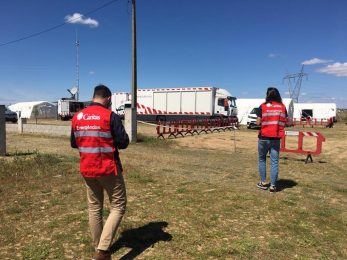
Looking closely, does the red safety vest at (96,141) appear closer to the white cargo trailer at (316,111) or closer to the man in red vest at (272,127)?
the man in red vest at (272,127)

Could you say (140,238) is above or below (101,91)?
below

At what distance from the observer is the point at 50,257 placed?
4203mm

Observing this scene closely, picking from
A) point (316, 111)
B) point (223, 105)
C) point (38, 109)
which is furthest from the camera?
point (38, 109)

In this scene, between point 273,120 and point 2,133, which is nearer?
point 273,120

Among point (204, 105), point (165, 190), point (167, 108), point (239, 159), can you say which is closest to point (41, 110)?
point (167, 108)

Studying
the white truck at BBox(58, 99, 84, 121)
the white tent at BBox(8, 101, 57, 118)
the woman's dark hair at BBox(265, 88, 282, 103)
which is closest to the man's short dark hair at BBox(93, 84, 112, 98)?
the woman's dark hair at BBox(265, 88, 282, 103)

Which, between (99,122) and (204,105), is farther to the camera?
(204,105)

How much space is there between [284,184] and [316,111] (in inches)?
1606

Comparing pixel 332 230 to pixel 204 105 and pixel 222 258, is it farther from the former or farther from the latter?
pixel 204 105

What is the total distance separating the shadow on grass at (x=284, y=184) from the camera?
25.8 ft

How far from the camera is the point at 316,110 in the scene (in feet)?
151

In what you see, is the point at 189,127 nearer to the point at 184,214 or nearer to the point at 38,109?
the point at 184,214

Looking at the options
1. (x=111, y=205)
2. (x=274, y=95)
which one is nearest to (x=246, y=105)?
(x=274, y=95)

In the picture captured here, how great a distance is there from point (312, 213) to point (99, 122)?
390 centimetres
